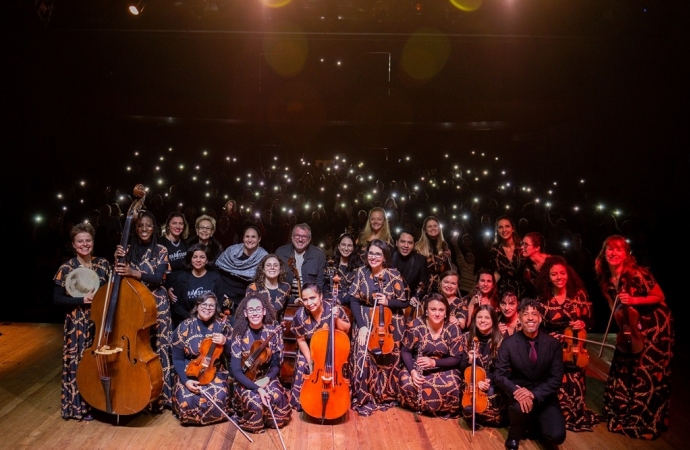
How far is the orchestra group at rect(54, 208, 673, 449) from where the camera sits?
144 inches

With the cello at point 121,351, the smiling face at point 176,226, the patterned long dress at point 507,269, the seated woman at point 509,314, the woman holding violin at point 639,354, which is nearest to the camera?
the cello at point 121,351

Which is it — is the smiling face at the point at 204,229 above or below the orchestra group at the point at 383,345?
above

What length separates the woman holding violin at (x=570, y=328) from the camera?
3.82 meters

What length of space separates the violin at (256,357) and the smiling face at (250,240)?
1.11 m

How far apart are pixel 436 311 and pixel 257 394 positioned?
1.54 meters

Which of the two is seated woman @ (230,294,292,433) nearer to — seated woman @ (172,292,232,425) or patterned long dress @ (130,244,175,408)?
seated woman @ (172,292,232,425)

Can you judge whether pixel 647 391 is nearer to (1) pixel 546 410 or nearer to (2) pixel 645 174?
(1) pixel 546 410

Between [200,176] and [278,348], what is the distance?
8.58 meters

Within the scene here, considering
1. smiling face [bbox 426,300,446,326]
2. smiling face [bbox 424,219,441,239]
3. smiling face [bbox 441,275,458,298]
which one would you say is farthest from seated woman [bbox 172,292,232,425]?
smiling face [bbox 424,219,441,239]

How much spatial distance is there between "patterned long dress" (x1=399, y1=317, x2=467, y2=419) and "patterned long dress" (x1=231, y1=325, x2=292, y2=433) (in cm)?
106

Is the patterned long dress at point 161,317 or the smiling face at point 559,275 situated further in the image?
the patterned long dress at point 161,317

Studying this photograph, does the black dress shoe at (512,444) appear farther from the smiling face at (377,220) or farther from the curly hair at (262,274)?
the smiling face at (377,220)

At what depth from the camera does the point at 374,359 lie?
4.22 meters

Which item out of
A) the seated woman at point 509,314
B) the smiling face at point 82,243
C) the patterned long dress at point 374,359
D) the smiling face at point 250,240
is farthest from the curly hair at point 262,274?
the seated woman at point 509,314
